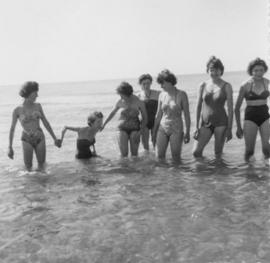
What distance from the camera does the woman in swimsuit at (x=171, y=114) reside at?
25.6 feet

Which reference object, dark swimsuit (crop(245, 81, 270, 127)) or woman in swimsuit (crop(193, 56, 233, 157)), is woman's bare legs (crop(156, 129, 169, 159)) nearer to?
woman in swimsuit (crop(193, 56, 233, 157))

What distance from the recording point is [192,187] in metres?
6.60

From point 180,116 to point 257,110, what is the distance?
1570 mm

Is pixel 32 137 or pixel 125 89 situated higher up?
pixel 125 89

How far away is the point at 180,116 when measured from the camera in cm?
798

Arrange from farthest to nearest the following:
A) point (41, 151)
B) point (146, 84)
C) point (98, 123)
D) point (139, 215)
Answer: point (146, 84)
point (98, 123)
point (41, 151)
point (139, 215)

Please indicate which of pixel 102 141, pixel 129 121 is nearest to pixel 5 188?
pixel 129 121

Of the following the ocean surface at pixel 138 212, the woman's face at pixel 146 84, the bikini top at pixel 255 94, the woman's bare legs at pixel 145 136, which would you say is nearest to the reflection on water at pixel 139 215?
the ocean surface at pixel 138 212

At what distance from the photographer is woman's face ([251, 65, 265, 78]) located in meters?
7.12

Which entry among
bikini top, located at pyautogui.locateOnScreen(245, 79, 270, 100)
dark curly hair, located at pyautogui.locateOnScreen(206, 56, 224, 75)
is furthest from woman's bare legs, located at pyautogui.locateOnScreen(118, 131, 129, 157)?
bikini top, located at pyautogui.locateOnScreen(245, 79, 270, 100)

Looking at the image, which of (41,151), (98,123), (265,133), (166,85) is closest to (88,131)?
(98,123)

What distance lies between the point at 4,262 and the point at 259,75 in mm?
5534

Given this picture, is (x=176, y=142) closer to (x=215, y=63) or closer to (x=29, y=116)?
(x=215, y=63)

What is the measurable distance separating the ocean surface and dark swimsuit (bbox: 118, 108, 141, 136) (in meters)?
0.79
